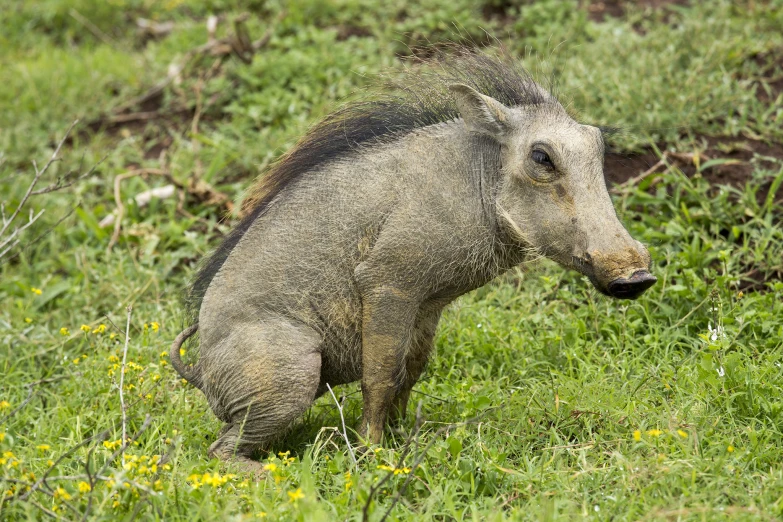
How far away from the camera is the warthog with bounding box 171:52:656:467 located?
385 centimetres

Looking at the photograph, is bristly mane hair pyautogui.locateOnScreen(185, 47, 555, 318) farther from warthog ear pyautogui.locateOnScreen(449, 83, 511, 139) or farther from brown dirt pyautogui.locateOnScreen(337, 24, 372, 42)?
brown dirt pyautogui.locateOnScreen(337, 24, 372, 42)

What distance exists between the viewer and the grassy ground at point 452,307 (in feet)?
11.5

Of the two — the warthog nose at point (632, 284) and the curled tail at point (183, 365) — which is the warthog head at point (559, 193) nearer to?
the warthog nose at point (632, 284)

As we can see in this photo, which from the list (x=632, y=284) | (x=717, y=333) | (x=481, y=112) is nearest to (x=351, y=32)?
(x=481, y=112)

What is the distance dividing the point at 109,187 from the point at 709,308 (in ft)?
14.2

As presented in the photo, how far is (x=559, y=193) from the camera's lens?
3.79 meters

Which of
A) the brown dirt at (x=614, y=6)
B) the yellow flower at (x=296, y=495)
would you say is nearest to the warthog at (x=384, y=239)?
the yellow flower at (x=296, y=495)

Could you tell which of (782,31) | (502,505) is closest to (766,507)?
(502,505)

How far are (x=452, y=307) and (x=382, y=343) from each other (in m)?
1.43

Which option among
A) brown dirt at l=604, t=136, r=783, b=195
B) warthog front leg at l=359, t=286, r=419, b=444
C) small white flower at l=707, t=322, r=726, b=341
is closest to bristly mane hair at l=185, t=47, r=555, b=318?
warthog front leg at l=359, t=286, r=419, b=444

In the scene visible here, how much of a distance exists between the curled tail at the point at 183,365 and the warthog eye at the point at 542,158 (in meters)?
1.71

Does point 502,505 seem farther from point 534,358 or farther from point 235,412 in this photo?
point 534,358

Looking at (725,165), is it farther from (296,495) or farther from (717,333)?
(296,495)

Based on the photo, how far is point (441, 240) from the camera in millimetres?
3852
